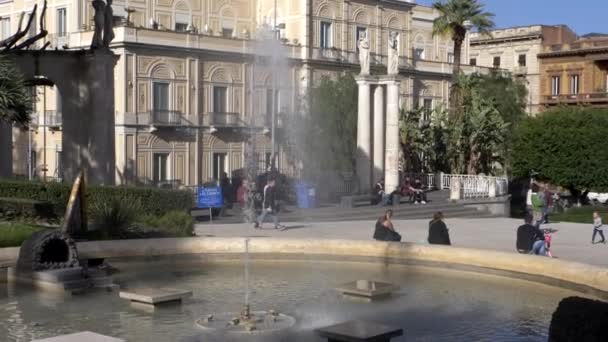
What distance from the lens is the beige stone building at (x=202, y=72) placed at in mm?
44250

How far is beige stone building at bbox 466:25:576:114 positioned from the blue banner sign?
51.4 meters

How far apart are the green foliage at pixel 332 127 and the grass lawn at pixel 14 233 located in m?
25.7

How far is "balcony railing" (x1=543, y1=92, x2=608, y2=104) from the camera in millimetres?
67062

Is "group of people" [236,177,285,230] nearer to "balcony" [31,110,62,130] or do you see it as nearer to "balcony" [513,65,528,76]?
"balcony" [31,110,62,130]

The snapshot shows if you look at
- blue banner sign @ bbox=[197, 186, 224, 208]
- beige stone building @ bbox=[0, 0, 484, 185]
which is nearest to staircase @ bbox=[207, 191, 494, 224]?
blue banner sign @ bbox=[197, 186, 224, 208]

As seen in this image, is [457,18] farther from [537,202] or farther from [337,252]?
[337,252]

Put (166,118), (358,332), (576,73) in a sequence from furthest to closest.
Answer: (576,73), (166,118), (358,332)

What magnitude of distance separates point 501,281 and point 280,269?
3911mm

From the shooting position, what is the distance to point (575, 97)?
229 ft

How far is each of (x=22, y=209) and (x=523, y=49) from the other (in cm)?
6046

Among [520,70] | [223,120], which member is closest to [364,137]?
[223,120]

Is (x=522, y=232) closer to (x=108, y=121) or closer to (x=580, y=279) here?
(x=580, y=279)

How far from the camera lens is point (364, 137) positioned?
117 ft

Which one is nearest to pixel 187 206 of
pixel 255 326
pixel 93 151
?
pixel 93 151
